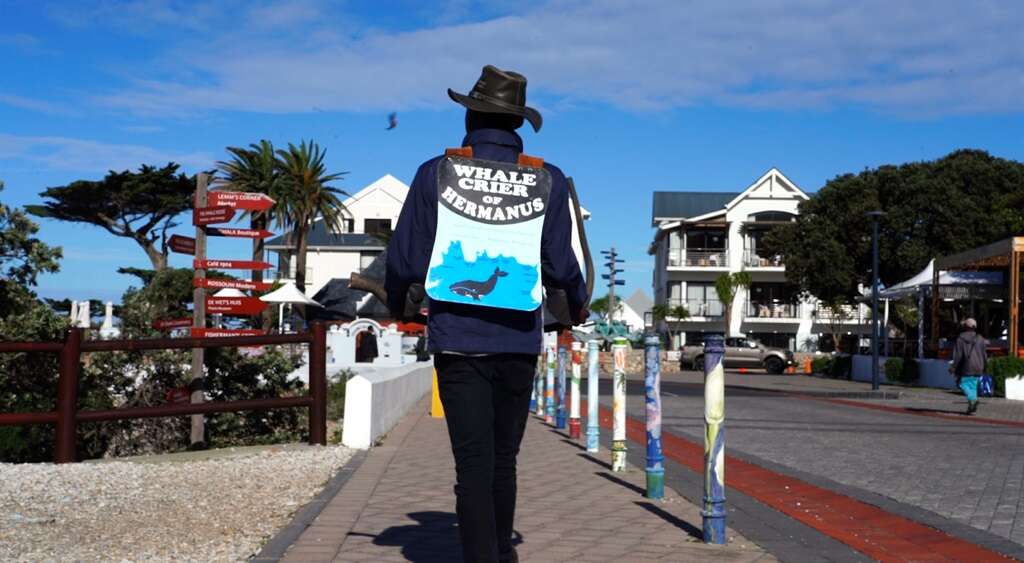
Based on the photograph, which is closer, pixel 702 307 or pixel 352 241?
pixel 702 307

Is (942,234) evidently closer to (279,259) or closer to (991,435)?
(991,435)

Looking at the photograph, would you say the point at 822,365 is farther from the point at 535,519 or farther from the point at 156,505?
the point at 156,505

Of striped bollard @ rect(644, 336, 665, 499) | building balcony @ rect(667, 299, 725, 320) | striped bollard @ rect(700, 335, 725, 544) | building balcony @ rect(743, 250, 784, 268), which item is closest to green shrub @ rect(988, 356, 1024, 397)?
striped bollard @ rect(644, 336, 665, 499)

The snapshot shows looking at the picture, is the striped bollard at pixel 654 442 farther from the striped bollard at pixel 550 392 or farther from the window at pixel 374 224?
the window at pixel 374 224

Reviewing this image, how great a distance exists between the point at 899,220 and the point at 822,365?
9.02 m

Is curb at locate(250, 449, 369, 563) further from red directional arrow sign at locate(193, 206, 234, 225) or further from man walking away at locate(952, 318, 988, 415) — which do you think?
man walking away at locate(952, 318, 988, 415)

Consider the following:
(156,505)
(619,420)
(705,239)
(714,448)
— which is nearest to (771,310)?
(705,239)

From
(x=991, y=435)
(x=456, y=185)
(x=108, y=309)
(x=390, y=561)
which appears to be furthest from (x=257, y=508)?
(x=108, y=309)

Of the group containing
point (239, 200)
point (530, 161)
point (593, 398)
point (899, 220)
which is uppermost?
point (899, 220)

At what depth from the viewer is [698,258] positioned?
7788 cm

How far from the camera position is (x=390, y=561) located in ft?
17.7

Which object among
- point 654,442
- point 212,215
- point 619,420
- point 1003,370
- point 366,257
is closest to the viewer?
point 654,442

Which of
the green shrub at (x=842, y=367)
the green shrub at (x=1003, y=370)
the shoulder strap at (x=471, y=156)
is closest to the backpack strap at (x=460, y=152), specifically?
the shoulder strap at (x=471, y=156)

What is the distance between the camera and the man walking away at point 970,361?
20.2 meters
